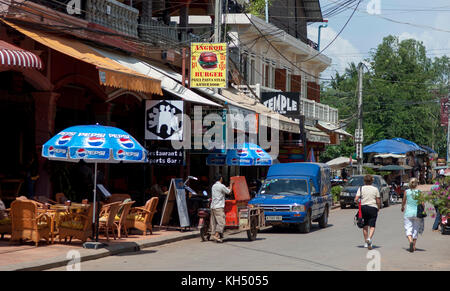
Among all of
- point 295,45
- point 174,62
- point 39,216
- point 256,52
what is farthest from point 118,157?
point 295,45

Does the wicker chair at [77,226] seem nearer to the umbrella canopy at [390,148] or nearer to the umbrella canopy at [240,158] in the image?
the umbrella canopy at [240,158]

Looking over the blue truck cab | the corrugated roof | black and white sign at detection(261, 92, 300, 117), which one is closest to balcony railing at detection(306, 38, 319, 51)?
the corrugated roof

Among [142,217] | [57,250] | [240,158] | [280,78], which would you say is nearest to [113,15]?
[240,158]

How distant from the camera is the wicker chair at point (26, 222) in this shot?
49.3 ft

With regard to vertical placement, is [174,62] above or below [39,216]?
above

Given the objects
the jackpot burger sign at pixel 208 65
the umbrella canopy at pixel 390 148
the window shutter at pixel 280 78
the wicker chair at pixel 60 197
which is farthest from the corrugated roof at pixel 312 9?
the wicker chair at pixel 60 197

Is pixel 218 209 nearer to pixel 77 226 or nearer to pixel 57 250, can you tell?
pixel 77 226

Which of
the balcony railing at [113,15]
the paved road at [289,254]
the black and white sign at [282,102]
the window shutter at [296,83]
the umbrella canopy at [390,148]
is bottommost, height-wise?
the paved road at [289,254]

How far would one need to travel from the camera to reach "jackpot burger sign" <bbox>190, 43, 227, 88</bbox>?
909 inches

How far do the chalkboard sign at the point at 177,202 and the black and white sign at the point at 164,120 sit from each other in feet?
4.65

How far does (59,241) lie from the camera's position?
52.5 feet

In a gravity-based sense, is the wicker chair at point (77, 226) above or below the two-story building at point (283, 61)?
below
